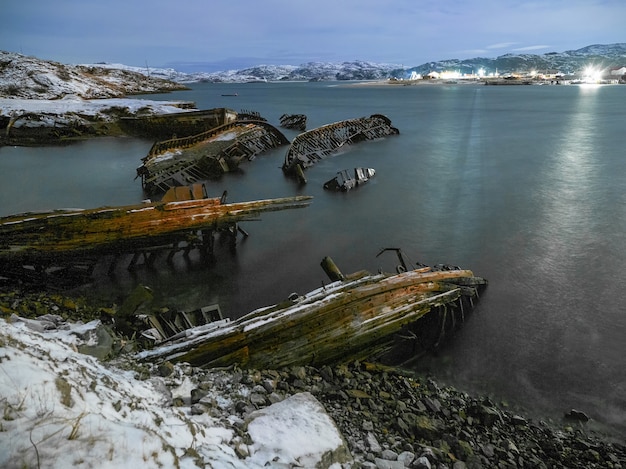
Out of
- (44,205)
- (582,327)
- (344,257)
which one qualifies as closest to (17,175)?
(44,205)

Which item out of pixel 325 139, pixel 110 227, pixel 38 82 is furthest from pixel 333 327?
pixel 38 82

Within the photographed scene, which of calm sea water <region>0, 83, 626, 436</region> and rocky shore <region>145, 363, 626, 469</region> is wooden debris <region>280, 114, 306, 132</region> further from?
rocky shore <region>145, 363, 626, 469</region>

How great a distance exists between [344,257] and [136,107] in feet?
173

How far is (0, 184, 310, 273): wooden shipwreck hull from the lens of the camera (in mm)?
12078

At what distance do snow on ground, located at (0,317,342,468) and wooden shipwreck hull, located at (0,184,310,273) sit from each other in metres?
6.70

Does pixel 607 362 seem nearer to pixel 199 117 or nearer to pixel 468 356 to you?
pixel 468 356

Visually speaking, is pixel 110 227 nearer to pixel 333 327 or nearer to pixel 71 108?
pixel 333 327

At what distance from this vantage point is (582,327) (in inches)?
467

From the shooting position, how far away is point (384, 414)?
752 centimetres

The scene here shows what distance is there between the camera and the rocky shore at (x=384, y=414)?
614 cm

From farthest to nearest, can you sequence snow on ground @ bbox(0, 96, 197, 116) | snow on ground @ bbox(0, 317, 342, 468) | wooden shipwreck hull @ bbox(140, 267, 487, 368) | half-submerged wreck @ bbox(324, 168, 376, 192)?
snow on ground @ bbox(0, 96, 197, 116) < half-submerged wreck @ bbox(324, 168, 376, 192) < wooden shipwreck hull @ bbox(140, 267, 487, 368) < snow on ground @ bbox(0, 317, 342, 468)

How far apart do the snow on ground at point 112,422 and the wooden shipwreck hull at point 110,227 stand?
6700mm

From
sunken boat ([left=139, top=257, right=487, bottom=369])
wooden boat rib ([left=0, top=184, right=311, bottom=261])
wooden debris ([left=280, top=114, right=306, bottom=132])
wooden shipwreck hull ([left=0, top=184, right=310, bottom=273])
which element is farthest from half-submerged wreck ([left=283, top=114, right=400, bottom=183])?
sunken boat ([left=139, top=257, right=487, bottom=369])

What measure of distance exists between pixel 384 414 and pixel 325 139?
3461 cm
